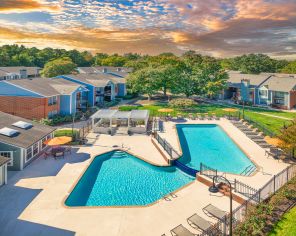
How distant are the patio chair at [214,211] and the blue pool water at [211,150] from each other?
7.84m

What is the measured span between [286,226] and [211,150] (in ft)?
50.6

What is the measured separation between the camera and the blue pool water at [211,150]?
2320 centimetres

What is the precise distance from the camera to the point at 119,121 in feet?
119

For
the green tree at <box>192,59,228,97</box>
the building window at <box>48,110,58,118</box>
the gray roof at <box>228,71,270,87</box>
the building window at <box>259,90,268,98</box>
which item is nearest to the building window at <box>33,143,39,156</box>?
the building window at <box>48,110,58,118</box>

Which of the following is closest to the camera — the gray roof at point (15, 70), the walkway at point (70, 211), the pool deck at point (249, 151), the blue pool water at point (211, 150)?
the walkway at point (70, 211)

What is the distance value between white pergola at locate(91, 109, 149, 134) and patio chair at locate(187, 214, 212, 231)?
65.4ft

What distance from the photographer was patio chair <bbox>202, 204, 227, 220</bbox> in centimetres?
1378

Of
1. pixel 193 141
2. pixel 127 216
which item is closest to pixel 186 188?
pixel 127 216

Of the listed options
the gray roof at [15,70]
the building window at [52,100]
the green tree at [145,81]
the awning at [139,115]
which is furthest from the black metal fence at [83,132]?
the gray roof at [15,70]

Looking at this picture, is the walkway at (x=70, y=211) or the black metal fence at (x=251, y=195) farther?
the walkway at (x=70, y=211)

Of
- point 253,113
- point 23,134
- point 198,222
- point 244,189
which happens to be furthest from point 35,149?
point 253,113

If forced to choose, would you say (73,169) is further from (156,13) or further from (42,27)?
(42,27)

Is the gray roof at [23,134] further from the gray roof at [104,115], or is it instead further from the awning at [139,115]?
the awning at [139,115]

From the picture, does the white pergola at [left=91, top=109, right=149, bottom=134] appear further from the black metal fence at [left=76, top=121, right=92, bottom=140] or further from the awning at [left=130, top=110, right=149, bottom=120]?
the black metal fence at [left=76, top=121, right=92, bottom=140]
